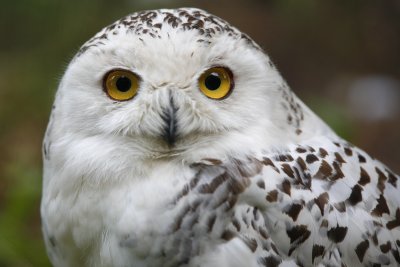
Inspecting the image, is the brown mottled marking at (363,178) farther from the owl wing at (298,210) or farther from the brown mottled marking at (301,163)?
the brown mottled marking at (301,163)

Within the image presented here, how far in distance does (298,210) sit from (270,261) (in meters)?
0.19

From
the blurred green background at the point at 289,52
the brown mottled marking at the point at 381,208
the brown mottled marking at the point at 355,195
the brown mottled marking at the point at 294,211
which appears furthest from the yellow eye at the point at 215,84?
the blurred green background at the point at 289,52

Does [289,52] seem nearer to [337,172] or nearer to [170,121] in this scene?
[337,172]

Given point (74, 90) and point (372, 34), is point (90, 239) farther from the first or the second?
point (372, 34)

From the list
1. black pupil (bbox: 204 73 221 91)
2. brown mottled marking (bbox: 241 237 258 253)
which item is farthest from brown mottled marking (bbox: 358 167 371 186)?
black pupil (bbox: 204 73 221 91)

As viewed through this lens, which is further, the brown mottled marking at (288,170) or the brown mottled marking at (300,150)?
the brown mottled marking at (300,150)

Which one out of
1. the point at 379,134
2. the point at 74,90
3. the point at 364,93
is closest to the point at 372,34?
the point at 364,93

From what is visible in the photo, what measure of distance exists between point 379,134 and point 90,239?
3968mm

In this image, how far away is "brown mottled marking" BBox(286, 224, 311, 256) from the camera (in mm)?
2340

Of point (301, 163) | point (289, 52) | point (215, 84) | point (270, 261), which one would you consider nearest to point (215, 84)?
point (215, 84)

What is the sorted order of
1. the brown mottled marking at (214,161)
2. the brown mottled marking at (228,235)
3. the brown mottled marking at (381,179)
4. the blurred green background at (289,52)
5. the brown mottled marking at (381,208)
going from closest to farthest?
the brown mottled marking at (228,235) → the brown mottled marking at (214,161) → the brown mottled marking at (381,208) → the brown mottled marking at (381,179) → the blurred green background at (289,52)

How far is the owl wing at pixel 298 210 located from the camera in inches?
91.2

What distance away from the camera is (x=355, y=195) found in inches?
98.1

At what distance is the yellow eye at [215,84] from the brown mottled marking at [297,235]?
0.50 metres
